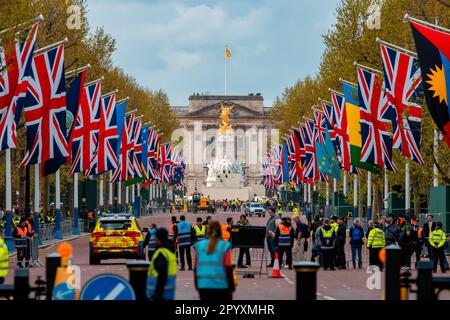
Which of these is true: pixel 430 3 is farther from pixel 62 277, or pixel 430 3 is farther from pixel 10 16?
pixel 62 277

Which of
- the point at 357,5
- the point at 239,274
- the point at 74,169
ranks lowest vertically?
the point at 239,274

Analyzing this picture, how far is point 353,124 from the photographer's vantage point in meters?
52.6

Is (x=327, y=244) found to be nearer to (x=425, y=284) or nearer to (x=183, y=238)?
(x=183, y=238)

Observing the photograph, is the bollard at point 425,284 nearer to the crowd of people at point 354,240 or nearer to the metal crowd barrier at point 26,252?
the crowd of people at point 354,240

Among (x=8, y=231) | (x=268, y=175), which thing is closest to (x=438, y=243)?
(x=8, y=231)

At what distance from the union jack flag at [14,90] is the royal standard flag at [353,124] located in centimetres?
1489

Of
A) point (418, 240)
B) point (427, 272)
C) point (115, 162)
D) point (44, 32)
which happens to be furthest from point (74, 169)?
point (427, 272)

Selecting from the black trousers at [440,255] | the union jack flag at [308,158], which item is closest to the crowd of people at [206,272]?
the black trousers at [440,255]

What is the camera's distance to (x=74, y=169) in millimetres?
55719

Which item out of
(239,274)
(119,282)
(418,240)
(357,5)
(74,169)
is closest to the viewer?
(119,282)

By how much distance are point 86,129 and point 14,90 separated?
16.0 m
